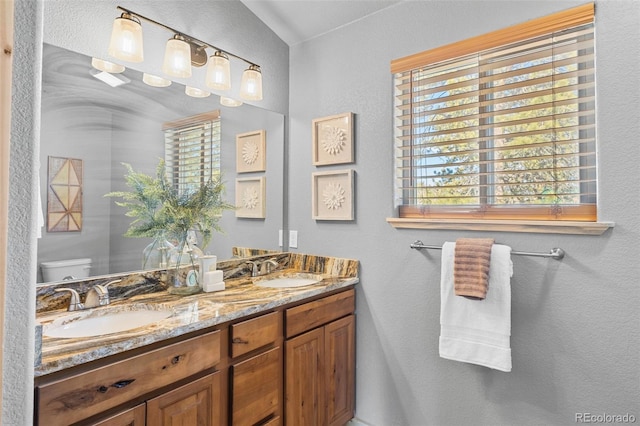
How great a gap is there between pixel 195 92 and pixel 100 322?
1236 mm

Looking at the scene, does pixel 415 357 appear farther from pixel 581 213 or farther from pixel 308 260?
pixel 581 213

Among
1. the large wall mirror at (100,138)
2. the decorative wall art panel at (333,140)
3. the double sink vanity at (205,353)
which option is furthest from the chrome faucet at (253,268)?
the decorative wall art panel at (333,140)

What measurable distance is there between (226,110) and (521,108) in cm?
156

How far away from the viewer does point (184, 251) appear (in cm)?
178

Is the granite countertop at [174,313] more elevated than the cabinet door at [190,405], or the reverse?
the granite countertop at [174,313]

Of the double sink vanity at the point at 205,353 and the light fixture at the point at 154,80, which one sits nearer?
the double sink vanity at the point at 205,353

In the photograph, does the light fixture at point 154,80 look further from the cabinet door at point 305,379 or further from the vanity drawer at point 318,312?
the cabinet door at point 305,379

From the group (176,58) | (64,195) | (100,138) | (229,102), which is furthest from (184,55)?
(64,195)

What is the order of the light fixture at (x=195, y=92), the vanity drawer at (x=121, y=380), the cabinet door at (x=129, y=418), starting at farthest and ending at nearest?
the light fixture at (x=195, y=92) < the cabinet door at (x=129, y=418) < the vanity drawer at (x=121, y=380)

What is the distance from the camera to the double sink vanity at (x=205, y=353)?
1.03m

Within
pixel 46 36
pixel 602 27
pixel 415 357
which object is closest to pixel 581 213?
pixel 602 27

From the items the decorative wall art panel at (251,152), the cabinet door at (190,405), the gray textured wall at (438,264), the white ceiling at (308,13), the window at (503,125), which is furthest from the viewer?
the decorative wall art panel at (251,152)

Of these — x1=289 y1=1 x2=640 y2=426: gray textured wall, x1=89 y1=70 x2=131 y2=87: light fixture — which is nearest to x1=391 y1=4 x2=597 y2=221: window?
x1=289 y1=1 x2=640 y2=426: gray textured wall

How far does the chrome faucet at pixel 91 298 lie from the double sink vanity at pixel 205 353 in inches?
0.9
